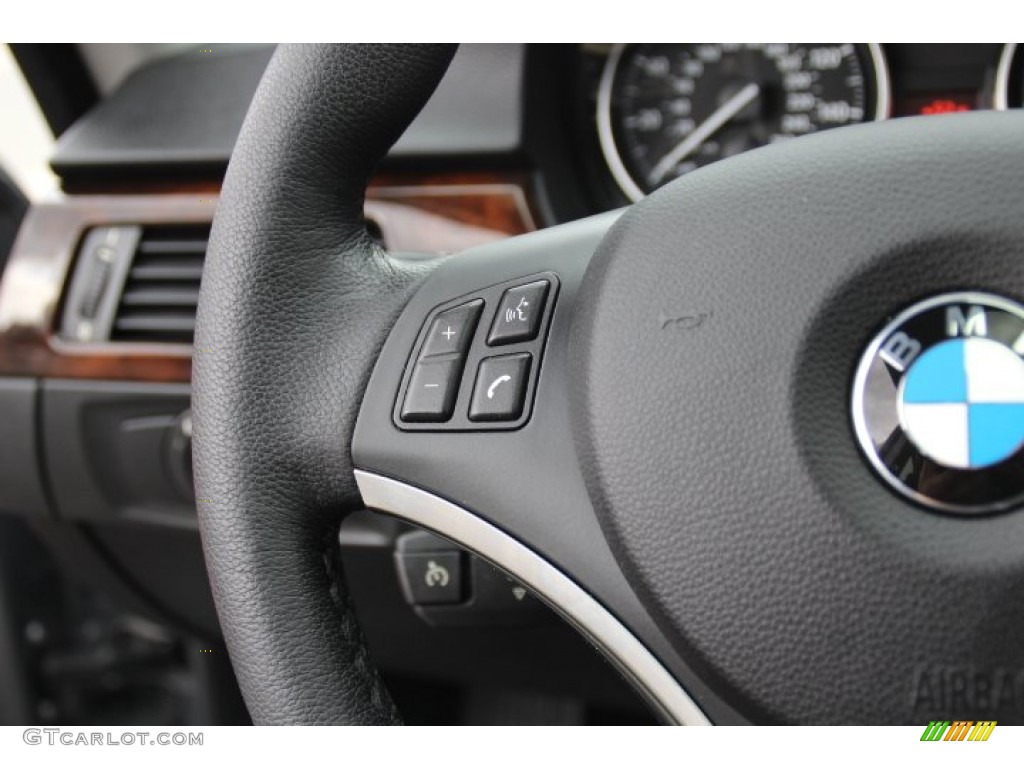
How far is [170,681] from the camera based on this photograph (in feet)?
5.33

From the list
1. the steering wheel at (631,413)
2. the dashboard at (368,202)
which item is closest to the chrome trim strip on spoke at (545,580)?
the steering wheel at (631,413)

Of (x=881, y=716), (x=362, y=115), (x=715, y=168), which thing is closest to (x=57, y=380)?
(x=362, y=115)

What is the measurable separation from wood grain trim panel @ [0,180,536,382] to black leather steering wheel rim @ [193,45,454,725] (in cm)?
36

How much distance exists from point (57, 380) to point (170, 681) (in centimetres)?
62

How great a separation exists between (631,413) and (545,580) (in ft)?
0.33

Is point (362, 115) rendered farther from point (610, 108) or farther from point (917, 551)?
point (610, 108)

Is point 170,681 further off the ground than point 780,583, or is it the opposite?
point 780,583

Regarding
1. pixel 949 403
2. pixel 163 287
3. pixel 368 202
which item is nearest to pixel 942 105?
pixel 368 202

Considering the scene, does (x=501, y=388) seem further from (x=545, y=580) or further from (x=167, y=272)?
(x=167, y=272)

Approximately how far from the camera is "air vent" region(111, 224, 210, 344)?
1.12m

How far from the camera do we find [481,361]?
0.60m
